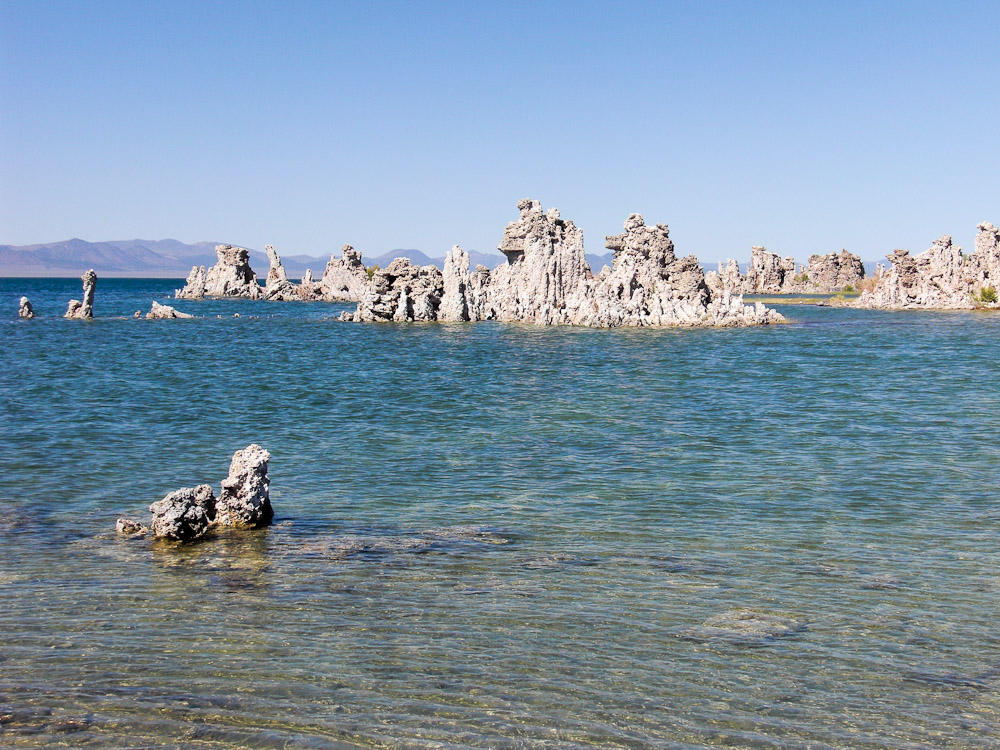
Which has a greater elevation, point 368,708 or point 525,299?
point 525,299

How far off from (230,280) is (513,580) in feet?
487

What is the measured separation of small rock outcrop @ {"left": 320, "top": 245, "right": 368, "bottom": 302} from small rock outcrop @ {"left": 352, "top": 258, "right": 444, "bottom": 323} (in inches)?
1711

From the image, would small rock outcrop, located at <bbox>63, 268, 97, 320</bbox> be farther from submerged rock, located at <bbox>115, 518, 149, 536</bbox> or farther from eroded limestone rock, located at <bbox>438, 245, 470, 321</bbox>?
submerged rock, located at <bbox>115, 518, 149, 536</bbox>

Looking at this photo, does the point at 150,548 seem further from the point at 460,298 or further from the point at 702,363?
the point at 460,298

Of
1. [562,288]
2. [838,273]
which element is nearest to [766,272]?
[838,273]

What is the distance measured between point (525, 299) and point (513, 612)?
248 feet

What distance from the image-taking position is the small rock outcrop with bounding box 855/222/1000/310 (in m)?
107

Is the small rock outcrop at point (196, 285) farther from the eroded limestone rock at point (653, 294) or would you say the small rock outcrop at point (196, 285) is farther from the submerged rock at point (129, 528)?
the submerged rock at point (129, 528)

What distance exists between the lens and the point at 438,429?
89.6ft

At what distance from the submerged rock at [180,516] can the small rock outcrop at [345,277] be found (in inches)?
4574

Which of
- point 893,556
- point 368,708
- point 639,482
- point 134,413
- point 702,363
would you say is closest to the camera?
point 368,708

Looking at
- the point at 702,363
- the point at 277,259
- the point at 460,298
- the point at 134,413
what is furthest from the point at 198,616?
the point at 277,259

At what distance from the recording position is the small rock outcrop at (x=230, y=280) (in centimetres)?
15100

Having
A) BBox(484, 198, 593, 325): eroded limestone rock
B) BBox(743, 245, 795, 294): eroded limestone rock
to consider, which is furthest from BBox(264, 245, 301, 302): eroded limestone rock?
BBox(743, 245, 795, 294): eroded limestone rock
